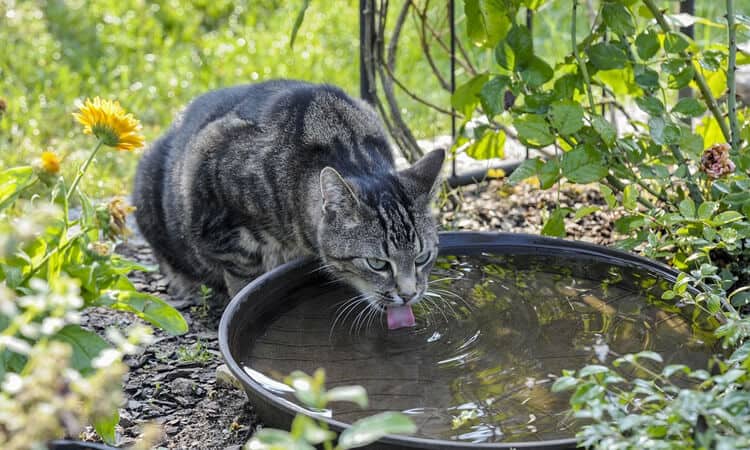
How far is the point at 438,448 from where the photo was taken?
2.25 m

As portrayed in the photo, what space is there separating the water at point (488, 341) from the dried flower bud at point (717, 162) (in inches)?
16.7

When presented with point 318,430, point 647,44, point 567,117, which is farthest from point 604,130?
point 318,430

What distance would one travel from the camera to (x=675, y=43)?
339 cm

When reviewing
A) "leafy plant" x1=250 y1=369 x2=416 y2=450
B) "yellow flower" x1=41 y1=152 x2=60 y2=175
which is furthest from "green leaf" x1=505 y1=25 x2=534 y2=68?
"leafy plant" x1=250 y1=369 x2=416 y2=450

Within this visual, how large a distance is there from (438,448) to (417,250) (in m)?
1.15

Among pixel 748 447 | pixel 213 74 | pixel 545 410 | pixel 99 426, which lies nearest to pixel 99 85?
pixel 213 74

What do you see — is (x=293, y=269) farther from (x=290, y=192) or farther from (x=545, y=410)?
(x=545, y=410)

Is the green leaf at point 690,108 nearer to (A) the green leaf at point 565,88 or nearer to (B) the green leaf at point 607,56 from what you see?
(B) the green leaf at point 607,56

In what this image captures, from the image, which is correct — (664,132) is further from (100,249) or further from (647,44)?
(100,249)

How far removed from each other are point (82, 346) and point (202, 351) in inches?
35.4

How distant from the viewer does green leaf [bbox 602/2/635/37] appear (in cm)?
346

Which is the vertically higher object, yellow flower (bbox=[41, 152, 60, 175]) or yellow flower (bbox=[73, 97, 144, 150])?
yellow flower (bbox=[73, 97, 144, 150])

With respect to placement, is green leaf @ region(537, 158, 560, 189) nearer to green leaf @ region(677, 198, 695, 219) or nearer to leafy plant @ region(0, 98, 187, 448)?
green leaf @ region(677, 198, 695, 219)

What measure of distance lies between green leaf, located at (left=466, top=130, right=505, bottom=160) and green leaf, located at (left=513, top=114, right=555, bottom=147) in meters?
0.52
